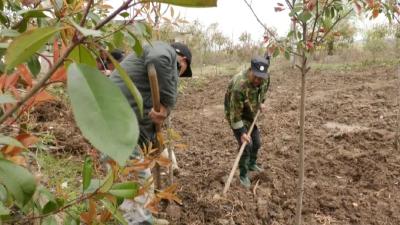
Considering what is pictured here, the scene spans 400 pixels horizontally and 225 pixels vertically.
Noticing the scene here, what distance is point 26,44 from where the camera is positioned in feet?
1.42

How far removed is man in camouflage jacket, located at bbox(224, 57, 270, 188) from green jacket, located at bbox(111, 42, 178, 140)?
1330mm

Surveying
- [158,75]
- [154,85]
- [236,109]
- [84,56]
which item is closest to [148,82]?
[158,75]

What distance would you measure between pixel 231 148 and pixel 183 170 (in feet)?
3.69

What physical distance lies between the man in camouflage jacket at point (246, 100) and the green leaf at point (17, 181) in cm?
361

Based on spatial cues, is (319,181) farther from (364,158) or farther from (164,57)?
(164,57)

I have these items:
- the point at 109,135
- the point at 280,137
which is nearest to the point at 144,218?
the point at 109,135

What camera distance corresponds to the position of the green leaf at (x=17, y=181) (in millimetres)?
559

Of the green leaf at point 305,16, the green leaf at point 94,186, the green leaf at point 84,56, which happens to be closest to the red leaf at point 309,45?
the green leaf at point 305,16

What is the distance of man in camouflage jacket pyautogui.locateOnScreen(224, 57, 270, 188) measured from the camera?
13.6 feet

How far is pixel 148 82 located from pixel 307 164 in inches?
102

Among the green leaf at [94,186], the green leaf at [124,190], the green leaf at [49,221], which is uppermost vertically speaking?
the green leaf at [124,190]

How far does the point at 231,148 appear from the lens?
226 inches

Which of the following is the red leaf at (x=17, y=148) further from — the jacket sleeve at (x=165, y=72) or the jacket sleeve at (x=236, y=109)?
the jacket sleeve at (x=236, y=109)

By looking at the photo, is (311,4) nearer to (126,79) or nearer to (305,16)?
(305,16)
